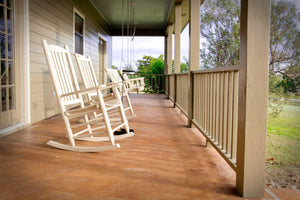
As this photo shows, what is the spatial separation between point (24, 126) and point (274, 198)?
3.13 meters

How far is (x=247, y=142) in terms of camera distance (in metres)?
1.45

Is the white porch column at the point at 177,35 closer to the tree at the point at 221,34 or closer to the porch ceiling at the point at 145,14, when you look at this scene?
the porch ceiling at the point at 145,14

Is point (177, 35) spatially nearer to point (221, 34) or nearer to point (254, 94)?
point (221, 34)

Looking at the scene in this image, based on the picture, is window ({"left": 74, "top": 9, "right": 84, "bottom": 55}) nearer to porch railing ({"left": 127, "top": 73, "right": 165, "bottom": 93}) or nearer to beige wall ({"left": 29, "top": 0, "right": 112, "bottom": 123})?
beige wall ({"left": 29, "top": 0, "right": 112, "bottom": 123})

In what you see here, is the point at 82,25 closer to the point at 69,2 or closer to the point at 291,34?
the point at 69,2

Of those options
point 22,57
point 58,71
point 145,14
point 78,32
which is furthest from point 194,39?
point 145,14

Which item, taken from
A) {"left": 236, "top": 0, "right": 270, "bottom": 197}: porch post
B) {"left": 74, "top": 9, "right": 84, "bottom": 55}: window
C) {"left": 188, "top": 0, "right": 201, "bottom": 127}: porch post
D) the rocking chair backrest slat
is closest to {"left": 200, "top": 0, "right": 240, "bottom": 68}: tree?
{"left": 74, "top": 9, "right": 84, "bottom": 55}: window

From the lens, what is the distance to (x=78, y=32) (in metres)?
6.08

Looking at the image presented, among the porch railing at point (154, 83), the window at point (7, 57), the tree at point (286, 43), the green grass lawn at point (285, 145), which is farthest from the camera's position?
the porch railing at point (154, 83)

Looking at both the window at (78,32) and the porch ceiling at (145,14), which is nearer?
the window at (78,32)

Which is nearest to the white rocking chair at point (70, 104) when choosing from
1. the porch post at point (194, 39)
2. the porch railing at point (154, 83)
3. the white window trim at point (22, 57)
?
the white window trim at point (22, 57)

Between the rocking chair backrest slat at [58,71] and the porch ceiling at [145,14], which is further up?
the porch ceiling at [145,14]

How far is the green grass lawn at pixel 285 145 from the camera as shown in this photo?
502 centimetres

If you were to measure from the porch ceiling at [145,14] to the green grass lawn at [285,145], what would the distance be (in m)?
3.51
